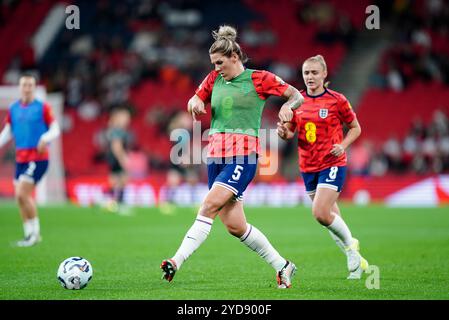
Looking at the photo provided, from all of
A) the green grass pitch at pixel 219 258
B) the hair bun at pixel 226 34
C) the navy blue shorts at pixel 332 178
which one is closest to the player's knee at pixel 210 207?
the green grass pitch at pixel 219 258

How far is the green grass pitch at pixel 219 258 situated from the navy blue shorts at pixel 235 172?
1.06 meters

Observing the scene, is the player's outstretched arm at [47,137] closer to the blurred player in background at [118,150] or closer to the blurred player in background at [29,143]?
the blurred player in background at [29,143]

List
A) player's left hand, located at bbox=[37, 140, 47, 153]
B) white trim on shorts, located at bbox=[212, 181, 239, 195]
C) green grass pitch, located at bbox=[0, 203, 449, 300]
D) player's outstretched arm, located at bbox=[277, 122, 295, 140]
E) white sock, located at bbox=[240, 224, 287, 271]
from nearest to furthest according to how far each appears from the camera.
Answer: green grass pitch, located at bbox=[0, 203, 449, 300] → white trim on shorts, located at bbox=[212, 181, 239, 195] → white sock, located at bbox=[240, 224, 287, 271] → player's outstretched arm, located at bbox=[277, 122, 295, 140] → player's left hand, located at bbox=[37, 140, 47, 153]

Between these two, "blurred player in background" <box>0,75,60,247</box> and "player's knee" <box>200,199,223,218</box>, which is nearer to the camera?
"player's knee" <box>200,199,223,218</box>

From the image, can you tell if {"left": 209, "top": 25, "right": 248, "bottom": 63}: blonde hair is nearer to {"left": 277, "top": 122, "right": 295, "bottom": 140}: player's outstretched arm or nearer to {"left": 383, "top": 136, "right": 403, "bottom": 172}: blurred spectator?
{"left": 277, "top": 122, "right": 295, "bottom": 140}: player's outstretched arm

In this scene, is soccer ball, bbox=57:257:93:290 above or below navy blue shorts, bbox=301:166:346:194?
below

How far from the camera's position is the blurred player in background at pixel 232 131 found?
8.51 metres

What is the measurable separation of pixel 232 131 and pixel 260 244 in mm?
1255

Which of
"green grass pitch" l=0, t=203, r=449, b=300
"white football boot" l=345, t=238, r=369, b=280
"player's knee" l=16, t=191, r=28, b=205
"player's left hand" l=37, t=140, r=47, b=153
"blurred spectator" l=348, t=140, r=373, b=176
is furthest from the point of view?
"blurred spectator" l=348, t=140, r=373, b=176

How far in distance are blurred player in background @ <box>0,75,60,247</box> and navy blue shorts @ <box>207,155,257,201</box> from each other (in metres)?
5.60

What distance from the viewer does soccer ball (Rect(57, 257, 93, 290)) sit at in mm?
8484

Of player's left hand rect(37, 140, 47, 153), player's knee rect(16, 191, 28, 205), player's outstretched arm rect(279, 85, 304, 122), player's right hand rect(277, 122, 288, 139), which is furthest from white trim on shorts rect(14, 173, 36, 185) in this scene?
player's outstretched arm rect(279, 85, 304, 122)
